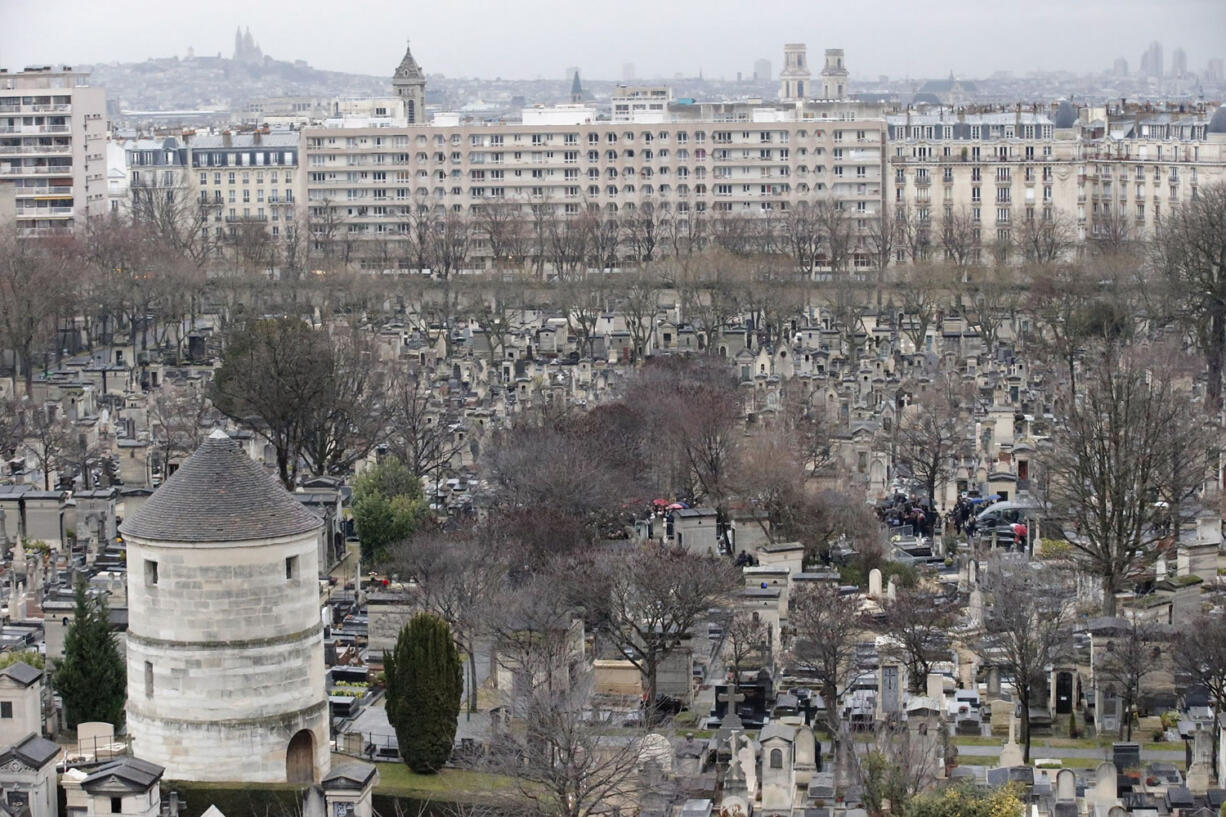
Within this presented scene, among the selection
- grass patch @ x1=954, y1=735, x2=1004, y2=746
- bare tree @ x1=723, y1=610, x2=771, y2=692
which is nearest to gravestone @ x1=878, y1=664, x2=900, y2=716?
grass patch @ x1=954, y1=735, x2=1004, y2=746

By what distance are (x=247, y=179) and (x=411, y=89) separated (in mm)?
33094

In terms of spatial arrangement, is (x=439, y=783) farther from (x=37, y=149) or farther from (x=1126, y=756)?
(x=37, y=149)

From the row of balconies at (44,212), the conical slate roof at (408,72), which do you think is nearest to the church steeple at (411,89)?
the conical slate roof at (408,72)

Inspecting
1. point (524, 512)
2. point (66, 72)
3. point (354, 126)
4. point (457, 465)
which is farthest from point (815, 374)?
point (354, 126)

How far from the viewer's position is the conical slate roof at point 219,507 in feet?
103

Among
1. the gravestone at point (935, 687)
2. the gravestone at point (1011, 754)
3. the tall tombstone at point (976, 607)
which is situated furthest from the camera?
the tall tombstone at point (976, 607)

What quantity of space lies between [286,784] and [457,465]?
1135 inches

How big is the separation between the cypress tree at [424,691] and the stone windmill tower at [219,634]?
246 centimetres

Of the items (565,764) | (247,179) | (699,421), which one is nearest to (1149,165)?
(247,179)

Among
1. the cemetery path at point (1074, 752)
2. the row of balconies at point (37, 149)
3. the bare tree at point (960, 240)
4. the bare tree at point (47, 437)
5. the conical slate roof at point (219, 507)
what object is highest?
the row of balconies at point (37, 149)

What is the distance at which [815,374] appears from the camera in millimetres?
74500

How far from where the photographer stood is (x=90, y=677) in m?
35.8

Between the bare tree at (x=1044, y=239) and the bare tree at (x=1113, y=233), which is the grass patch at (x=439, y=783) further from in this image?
the bare tree at (x=1044, y=239)

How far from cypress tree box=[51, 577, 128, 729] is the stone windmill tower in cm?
392
